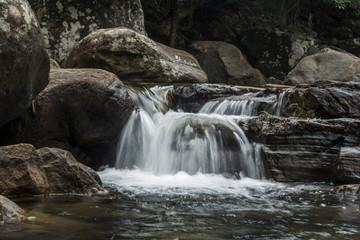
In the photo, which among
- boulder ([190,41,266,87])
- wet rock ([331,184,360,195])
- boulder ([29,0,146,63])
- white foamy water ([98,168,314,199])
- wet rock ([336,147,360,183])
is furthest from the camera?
boulder ([190,41,266,87])

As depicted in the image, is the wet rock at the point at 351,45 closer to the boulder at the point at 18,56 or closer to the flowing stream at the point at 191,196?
the flowing stream at the point at 191,196

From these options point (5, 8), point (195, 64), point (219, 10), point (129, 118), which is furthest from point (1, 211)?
point (219, 10)

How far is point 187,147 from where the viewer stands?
6.23 meters

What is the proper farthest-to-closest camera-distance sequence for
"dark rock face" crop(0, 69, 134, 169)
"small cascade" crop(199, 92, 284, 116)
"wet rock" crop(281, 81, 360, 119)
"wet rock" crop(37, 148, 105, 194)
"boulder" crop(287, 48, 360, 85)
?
"boulder" crop(287, 48, 360, 85), "small cascade" crop(199, 92, 284, 116), "wet rock" crop(281, 81, 360, 119), "dark rock face" crop(0, 69, 134, 169), "wet rock" crop(37, 148, 105, 194)

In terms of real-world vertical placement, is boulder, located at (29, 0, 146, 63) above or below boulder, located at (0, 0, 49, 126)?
above

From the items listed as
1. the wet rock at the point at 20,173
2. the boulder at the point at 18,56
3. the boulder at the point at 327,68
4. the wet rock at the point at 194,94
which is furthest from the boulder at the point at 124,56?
the wet rock at the point at 20,173

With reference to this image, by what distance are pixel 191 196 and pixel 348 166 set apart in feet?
7.92

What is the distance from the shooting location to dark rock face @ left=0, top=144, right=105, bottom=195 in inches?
152

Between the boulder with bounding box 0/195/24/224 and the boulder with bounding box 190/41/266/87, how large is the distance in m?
12.1

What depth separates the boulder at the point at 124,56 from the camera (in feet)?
30.8

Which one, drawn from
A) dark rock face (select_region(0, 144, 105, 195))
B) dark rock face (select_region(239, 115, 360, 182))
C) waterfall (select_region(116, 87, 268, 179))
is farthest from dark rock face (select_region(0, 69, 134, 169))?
dark rock face (select_region(239, 115, 360, 182))

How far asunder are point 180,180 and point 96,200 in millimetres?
1847

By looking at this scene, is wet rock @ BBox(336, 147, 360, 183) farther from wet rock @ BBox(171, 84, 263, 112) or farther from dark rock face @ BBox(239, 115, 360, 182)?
→ wet rock @ BBox(171, 84, 263, 112)

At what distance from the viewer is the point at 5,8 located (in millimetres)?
3855
